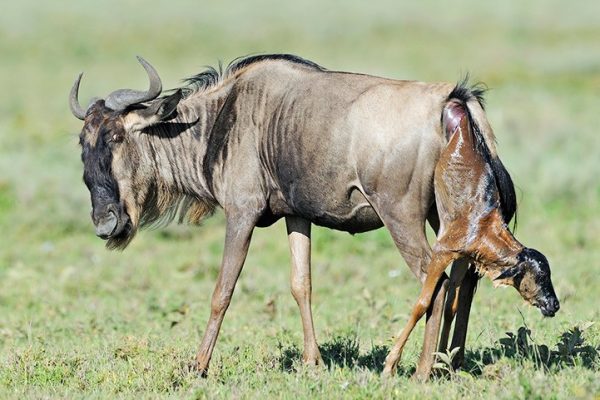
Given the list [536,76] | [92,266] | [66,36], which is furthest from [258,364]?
[66,36]

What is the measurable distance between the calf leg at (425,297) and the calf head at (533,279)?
13.8 inches

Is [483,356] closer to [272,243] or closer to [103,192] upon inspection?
[103,192]

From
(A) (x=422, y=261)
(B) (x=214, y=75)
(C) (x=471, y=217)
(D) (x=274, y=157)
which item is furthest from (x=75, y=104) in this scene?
(C) (x=471, y=217)

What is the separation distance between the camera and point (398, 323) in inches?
363

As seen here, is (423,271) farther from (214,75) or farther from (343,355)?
(214,75)

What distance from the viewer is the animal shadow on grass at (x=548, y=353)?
6.66 m

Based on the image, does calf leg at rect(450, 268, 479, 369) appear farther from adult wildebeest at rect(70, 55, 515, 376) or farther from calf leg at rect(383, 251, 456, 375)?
calf leg at rect(383, 251, 456, 375)

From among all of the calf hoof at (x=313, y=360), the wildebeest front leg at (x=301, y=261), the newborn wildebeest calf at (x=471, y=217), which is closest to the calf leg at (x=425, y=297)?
the newborn wildebeest calf at (x=471, y=217)

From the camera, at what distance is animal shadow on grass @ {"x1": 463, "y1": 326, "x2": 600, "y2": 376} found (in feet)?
21.9

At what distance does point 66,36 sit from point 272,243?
30081 millimetres

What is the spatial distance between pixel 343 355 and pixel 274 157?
1563 millimetres

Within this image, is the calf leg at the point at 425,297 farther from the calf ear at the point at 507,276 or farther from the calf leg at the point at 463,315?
the calf leg at the point at 463,315

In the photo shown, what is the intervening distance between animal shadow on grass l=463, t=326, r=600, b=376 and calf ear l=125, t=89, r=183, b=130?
109 inches

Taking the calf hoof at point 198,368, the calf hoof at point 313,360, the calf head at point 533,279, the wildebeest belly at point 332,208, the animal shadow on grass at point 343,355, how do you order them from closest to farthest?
the calf head at point 533,279, the wildebeest belly at point 332,208, the calf hoof at point 198,368, the animal shadow on grass at point 343,355, the calf hoof at point 313,360
